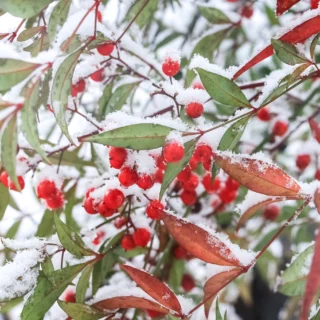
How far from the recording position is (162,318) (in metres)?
1.34

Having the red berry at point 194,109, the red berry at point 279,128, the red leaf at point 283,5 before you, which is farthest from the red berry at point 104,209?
the red berry at point 279,128

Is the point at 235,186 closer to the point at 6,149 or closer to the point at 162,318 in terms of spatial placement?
the point at 162,318

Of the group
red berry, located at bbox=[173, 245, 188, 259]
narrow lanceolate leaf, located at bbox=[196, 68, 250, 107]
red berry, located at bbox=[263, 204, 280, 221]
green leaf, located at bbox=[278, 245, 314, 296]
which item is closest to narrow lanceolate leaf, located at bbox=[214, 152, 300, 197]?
narrow lanceolate leaf, located at bbox=[196, 68, 250, 107]

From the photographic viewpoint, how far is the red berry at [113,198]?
101 cm

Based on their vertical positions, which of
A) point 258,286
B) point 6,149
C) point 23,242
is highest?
point 6,149

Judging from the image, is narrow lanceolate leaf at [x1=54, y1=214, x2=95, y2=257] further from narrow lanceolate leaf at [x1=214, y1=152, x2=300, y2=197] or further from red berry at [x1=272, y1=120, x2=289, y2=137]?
red berry at [x1=272, y1=120, x2=289, y2=137]

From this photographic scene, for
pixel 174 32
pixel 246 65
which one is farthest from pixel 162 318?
pixel 174 32

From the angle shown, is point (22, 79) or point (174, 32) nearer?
point (22, 79)

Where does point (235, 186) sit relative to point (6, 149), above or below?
below

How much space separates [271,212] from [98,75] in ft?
2.82

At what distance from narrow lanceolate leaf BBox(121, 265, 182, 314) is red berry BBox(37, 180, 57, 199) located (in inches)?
12.1

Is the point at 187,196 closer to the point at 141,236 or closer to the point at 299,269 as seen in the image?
the point at 141,236

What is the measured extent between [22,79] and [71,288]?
661 millimetres

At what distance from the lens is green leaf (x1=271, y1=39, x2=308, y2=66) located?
0.87 meters
